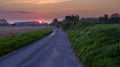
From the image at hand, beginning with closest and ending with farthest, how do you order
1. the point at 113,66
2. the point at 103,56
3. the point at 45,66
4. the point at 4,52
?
the point at 113,66, the point at 103,56, the point at 45,66, the point at 4,52

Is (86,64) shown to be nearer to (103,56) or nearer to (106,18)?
(103,56)

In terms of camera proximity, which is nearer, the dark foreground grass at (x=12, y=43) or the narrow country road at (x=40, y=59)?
the narrow country road at (x=40, y=59)

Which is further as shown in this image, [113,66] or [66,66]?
[66,66]

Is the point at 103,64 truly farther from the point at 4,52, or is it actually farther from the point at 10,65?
the point at 4,52

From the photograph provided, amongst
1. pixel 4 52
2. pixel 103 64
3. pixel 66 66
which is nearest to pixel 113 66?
pixel 103 64

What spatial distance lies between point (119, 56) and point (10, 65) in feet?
23.9

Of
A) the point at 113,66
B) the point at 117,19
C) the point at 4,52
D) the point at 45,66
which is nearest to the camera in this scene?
the point at 113,66

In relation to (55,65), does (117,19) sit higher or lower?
lower

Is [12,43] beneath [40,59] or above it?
beneath

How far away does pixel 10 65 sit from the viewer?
2042cm

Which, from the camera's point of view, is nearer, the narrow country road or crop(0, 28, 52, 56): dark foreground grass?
the narrow country road

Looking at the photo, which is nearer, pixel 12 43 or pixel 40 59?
pixel 40 59

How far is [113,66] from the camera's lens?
15031mm

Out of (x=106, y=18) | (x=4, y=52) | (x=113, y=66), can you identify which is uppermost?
(x=113, y=66)
